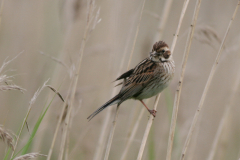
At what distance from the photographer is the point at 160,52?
3.25 meters

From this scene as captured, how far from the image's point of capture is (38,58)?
446cm

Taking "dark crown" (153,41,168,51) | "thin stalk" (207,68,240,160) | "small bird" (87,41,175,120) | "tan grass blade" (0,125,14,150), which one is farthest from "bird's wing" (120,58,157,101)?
"tan grass blade" (0,125,14,150)

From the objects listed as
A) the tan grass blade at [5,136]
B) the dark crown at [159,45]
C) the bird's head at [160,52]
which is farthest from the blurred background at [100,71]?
the tan grass blade at [5,136]

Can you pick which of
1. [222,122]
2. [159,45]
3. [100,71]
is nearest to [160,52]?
[159,45]

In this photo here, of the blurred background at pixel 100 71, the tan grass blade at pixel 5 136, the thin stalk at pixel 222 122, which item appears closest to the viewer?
the tan grass blade at pixel 5 136

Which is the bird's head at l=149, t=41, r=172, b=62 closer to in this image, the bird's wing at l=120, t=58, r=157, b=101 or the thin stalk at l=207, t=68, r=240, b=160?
the bird's wing at l=120, t=58, r=157, b=101

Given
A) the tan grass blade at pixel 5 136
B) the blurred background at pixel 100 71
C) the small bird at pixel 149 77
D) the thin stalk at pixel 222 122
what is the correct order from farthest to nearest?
the blurred background at pixel 100 71 → the small bird at pixel 149 77 → the thin stalk at pixel 222 122 → the tan grass blade at pixel 5 136

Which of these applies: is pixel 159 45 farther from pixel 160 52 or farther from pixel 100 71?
pixel 100 71

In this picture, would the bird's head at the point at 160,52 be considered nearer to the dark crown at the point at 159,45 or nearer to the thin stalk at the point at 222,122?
the dark crown at the point at 159,45

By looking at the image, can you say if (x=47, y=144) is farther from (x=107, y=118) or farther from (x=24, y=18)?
(x=24, y=18)

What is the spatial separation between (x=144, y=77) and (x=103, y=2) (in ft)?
4.80

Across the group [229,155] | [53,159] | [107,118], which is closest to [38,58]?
[53,159]

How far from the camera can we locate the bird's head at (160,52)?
3.17 meters

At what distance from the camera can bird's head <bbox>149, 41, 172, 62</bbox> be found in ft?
10.4
